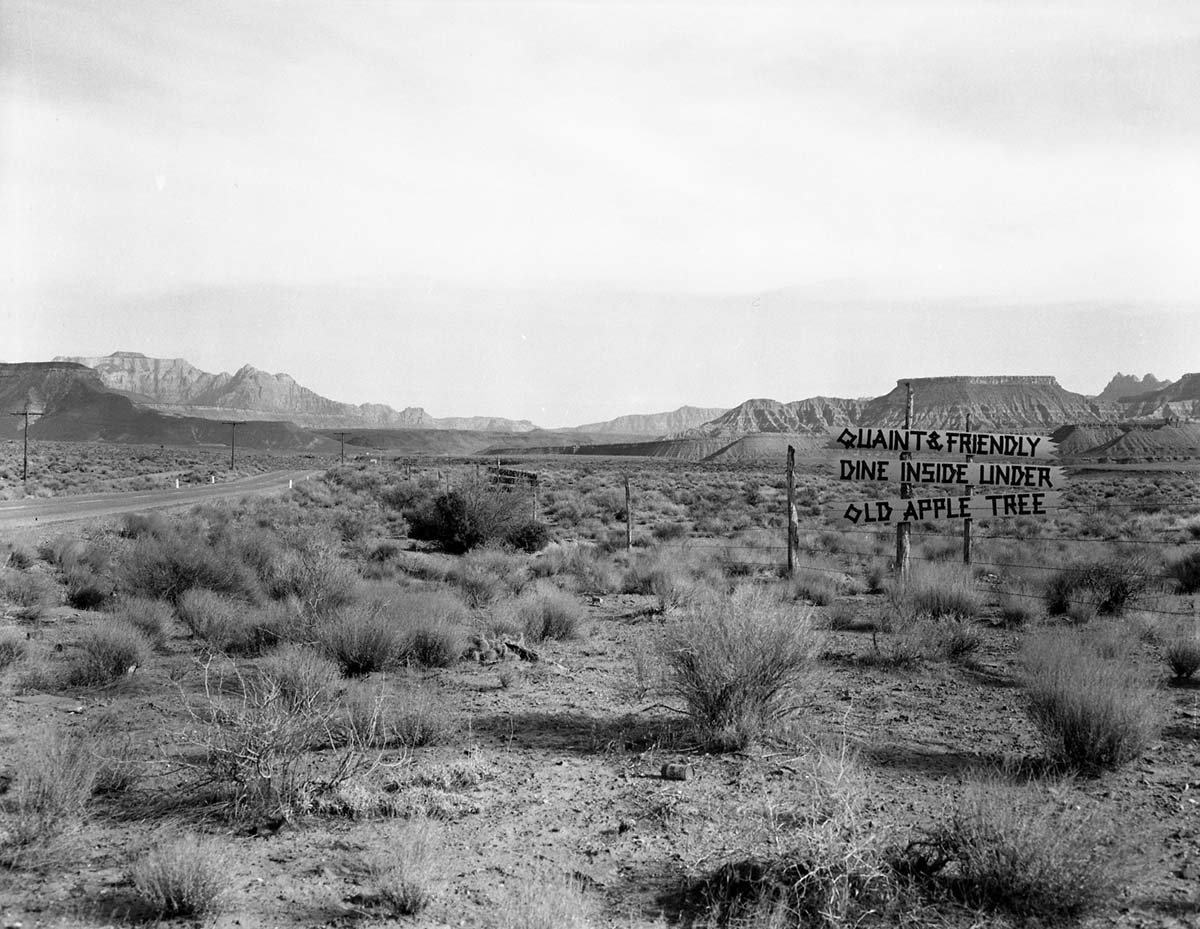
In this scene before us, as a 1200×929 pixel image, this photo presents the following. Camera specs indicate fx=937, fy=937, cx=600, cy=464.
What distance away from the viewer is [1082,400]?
17750cm

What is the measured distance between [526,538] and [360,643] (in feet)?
46.3

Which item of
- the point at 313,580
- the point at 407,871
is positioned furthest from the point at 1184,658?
the point at 313,580

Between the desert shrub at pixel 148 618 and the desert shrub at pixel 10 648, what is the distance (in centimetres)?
104

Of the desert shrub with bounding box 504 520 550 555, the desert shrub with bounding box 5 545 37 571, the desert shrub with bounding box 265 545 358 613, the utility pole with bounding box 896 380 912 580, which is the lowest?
the desert shrub with bounding box 504 520 550 555

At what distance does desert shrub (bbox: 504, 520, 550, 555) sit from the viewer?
2442 cm

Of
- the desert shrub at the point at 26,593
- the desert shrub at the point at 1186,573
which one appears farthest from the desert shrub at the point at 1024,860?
the desert shrub at the point at 26,593

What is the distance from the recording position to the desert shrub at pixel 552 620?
12.9m

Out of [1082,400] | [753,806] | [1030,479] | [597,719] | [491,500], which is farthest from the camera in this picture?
[1082,400]

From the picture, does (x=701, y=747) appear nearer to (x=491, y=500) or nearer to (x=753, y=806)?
(x=753, y=806)

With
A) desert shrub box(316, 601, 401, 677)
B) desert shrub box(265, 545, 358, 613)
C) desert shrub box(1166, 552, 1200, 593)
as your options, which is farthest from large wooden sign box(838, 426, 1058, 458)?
desert shrub box(265, 545, 358, 613)

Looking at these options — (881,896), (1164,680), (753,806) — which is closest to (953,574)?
(1164,680)

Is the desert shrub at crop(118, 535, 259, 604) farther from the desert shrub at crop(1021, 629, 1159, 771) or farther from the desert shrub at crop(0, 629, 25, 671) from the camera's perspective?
the desert shrub at crop(1021, 629, 1159, 771)

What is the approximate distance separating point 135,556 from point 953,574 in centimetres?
1336

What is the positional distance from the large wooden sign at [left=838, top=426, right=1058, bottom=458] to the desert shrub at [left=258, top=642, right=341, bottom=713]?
8616mm
